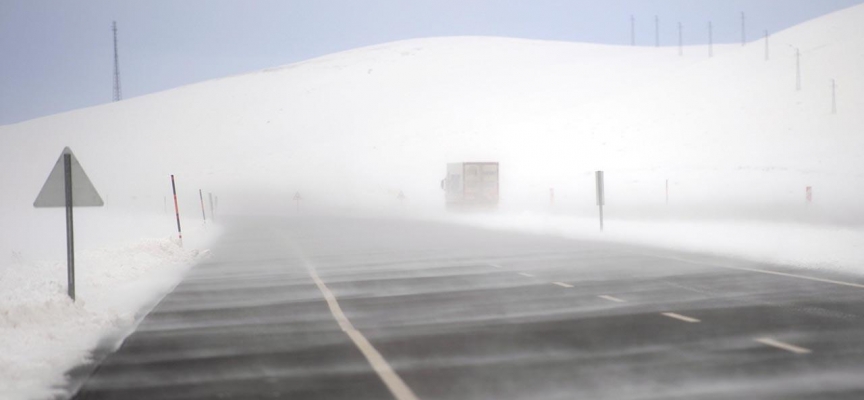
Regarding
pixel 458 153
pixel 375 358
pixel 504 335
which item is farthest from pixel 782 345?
pixel 458 153

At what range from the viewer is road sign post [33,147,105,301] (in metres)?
15.2

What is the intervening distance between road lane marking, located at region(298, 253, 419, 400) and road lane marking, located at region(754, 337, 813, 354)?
12.4ft

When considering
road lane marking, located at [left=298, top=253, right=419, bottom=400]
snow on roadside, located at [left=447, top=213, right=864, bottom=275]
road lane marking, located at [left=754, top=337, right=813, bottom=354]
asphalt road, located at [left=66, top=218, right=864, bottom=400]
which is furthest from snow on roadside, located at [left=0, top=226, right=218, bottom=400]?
snow on roadside, located at [left=447, top=213, right=864, bottom=275]

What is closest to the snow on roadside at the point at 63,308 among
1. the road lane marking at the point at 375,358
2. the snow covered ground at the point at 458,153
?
the snow covered ground at the point at 458,153

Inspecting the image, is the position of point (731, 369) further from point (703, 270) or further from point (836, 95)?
point (836, 95)

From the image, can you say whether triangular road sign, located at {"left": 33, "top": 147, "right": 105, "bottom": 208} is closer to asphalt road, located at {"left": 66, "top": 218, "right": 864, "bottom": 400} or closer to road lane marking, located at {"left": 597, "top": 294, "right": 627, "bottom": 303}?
asphalt road, located at {"left": 66, "top": 218, "right": 864, "bottom": 400}

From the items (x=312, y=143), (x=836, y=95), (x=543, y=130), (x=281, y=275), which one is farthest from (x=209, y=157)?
(x=281, y=275)

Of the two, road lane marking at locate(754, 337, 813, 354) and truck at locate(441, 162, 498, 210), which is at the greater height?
truck at locate(441, 162, 498, 210)

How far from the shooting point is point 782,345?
10.5 metres

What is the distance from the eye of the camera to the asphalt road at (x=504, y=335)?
8836mm

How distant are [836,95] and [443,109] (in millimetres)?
51716

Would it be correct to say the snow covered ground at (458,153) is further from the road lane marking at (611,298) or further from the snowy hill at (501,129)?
the road lane marking at (611,298)

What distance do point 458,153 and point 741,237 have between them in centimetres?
8209

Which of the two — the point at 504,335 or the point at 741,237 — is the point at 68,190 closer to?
the point at 504,335
